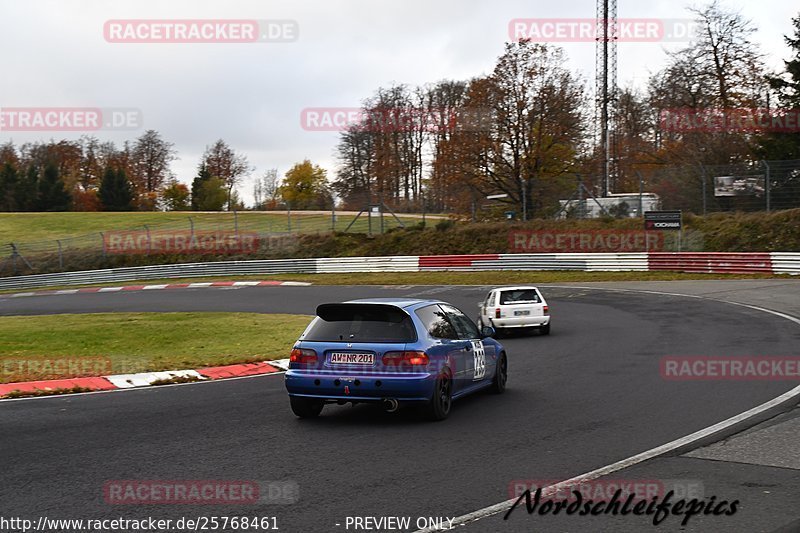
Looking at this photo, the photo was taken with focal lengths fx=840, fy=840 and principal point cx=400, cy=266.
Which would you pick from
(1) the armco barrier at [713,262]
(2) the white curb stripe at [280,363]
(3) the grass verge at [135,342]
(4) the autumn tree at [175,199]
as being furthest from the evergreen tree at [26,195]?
(2) the white curb stripe at [280,363]

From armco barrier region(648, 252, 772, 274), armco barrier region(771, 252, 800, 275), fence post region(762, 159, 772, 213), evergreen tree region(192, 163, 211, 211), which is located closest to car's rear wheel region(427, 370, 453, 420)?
armco barrier region(771, 252, 800, 275)

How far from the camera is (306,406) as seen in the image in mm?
9680

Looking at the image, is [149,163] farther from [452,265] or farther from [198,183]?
[452,265]

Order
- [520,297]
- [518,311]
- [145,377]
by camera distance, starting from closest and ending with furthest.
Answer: [145,377]
[518,311]
[520,297]

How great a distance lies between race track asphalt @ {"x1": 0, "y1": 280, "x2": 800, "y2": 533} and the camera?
20.3 feet

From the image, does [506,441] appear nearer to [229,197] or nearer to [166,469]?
[166,469]

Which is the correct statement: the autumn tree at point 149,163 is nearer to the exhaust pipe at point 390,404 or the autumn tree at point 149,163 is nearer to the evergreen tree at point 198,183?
the evergreen tree at point 198,183

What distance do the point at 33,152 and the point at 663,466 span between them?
12546 centimetres

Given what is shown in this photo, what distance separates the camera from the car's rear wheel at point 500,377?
1154cm

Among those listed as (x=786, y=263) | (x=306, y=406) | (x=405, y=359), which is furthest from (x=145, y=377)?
(x=786, y=263)

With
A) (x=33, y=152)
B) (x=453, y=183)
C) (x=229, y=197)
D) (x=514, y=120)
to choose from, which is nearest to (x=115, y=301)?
(x=453, y=183)

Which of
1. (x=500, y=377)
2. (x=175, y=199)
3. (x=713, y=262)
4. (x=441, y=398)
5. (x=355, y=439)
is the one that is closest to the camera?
(x=355, y=439)

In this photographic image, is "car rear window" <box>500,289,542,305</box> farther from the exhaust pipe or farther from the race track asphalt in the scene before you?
the exhaust pipe

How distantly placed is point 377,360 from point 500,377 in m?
2.98
